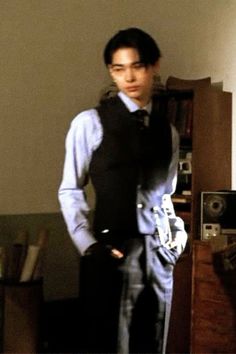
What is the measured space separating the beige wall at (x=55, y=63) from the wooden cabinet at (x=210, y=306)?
76cm

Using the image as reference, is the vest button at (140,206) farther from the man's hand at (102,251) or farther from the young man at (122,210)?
the man's hand at (102,251)

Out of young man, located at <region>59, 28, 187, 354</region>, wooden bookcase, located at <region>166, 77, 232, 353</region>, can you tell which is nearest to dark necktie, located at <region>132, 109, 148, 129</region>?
young man, located at <region>59, 28, 187, 354</region>

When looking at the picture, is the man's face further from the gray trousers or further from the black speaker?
the black speaker

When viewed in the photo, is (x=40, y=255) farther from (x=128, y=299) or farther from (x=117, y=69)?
(x=117, y=69)

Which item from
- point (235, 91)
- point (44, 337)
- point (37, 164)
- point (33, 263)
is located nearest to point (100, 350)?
point (33, 263)

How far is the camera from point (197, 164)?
2.90m

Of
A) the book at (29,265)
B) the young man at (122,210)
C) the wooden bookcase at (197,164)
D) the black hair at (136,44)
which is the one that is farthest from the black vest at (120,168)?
the wooden bookcase at (197,164)

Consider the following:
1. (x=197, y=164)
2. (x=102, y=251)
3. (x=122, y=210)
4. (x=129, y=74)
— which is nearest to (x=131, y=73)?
(x=129, y=74)

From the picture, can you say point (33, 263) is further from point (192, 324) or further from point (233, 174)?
point (233, 174)

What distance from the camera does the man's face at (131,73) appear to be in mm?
1535

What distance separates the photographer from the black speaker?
286 centimetres

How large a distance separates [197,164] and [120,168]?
144cm

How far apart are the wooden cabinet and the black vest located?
1.18 meters

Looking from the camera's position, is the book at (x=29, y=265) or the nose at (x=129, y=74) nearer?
the nose at (x=129, y=74)
